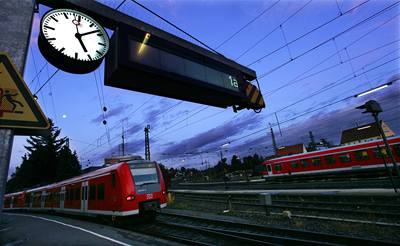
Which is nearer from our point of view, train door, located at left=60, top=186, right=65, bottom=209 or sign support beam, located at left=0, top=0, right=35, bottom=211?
sign support beam, located at left=0, top=0, right=35, bottom=211

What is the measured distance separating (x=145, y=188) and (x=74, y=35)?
29.5 ft

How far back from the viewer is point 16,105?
236 cm

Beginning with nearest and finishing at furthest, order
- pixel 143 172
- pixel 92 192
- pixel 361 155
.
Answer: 1. pixel 143 172
2. pixel 92 192
3. pixel 361 155

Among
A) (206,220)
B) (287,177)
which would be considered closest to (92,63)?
(206,220)

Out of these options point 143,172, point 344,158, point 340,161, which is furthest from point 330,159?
point 143,172

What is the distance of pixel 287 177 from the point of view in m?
29.8

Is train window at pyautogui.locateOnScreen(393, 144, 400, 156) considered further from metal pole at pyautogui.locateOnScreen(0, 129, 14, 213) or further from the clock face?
metal pole at pyautogui.locateOnScreen(0, 129, 14, 213)

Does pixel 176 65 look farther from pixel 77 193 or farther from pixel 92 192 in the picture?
pixel 77 193

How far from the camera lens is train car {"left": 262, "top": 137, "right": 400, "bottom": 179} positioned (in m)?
21.4

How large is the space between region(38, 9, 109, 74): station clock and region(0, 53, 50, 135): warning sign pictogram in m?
1.00

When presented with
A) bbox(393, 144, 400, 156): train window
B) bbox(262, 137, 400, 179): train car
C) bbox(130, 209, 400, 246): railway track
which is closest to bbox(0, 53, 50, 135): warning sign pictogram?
bbox(130, 209, 400, 246): railway track

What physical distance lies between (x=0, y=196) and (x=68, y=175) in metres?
45.2

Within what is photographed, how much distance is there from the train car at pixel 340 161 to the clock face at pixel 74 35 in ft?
69.6

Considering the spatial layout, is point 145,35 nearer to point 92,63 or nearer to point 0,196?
point 92,63
